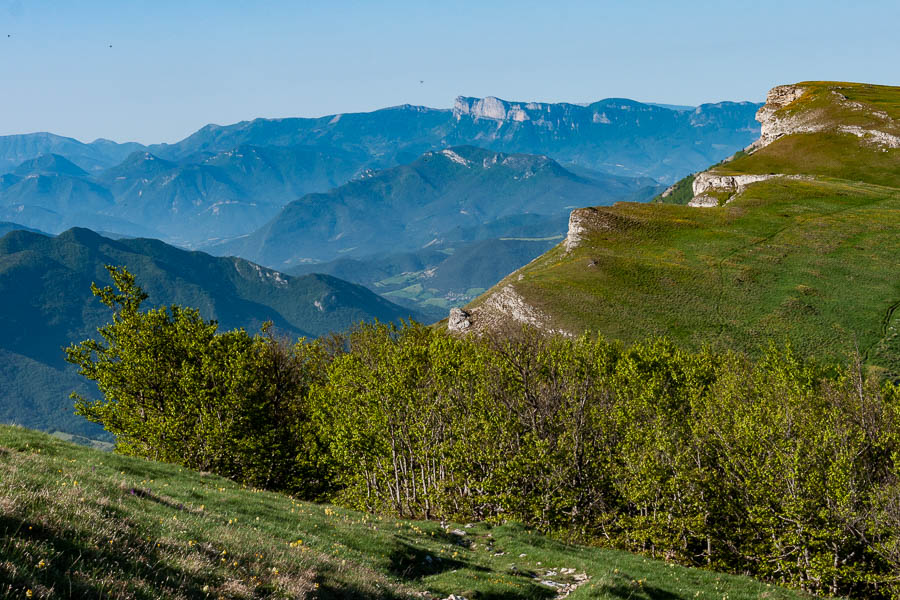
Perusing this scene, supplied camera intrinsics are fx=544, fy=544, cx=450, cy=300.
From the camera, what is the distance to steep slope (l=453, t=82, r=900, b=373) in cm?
8500

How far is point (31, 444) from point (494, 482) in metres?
24.2

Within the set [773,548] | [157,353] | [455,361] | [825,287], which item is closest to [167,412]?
[157,353]

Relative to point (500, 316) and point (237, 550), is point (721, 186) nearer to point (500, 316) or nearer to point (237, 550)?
point (500, 316)

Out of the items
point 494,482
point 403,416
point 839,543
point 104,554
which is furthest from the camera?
point 403,416

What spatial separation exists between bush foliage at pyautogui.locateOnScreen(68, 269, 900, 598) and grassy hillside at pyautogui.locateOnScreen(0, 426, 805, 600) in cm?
644

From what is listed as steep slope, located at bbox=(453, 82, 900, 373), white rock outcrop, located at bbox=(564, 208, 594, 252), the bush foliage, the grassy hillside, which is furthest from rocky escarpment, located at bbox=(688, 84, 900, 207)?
the grassy hillside

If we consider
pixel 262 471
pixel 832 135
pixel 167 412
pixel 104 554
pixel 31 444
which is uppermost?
pixel 832 135

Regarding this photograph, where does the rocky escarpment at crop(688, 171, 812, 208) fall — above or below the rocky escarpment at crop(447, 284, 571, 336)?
above

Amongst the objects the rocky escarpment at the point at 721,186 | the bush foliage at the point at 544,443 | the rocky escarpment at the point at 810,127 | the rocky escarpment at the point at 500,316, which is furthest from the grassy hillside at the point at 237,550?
the rocky escarpment at the point at 810,127

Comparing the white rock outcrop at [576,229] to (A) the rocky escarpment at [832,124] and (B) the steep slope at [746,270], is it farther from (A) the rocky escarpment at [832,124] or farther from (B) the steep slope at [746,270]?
(A) the rocky escarpment at [832,124]

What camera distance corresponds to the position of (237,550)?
13.7 metres

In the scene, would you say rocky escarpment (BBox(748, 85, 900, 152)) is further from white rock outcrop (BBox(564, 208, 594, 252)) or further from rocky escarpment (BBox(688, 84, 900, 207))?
white rock outcrop (BBox(564, 208, 594, 252))

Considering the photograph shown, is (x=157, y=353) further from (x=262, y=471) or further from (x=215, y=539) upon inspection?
(x=215, y=539)

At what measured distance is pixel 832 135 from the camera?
16500 cm
